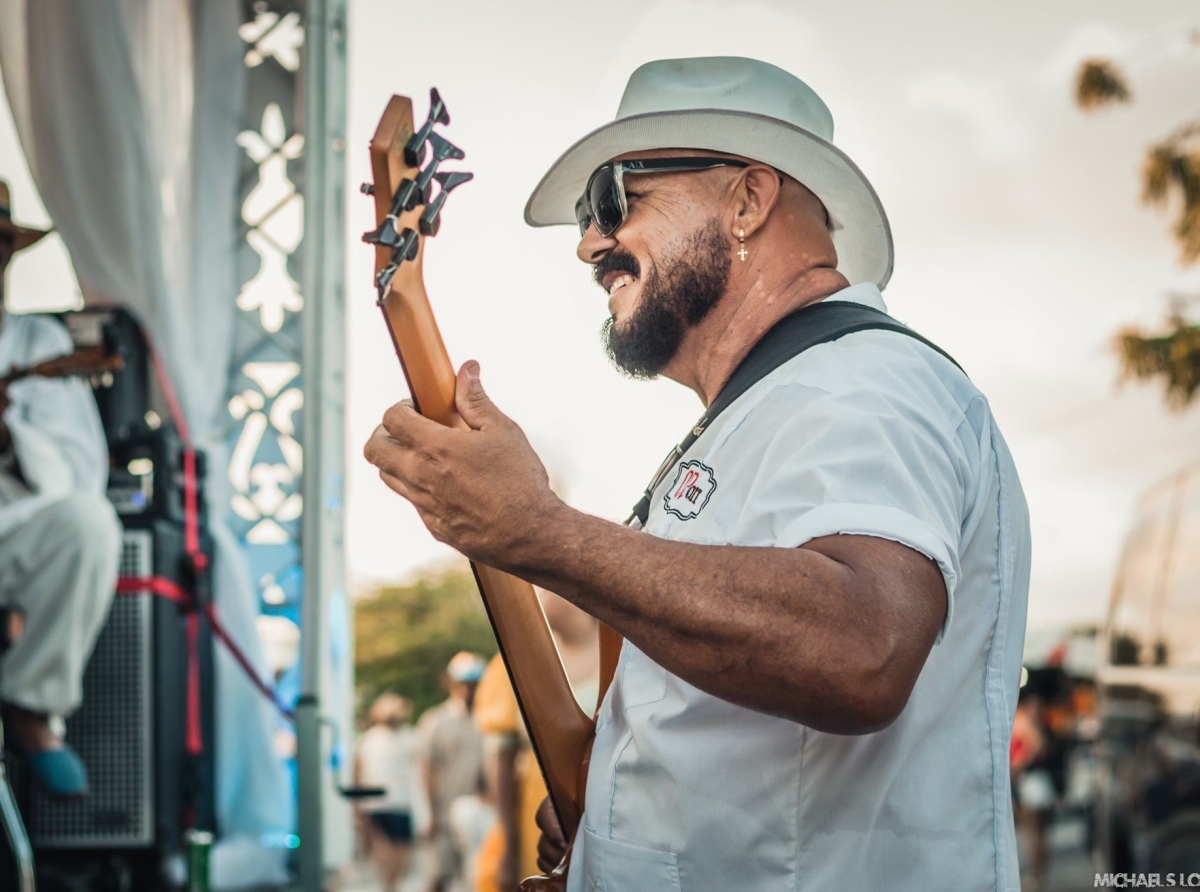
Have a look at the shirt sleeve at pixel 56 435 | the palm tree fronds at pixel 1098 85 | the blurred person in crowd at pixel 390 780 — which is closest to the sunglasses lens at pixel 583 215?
the shirt sleeve at pixel 56 435

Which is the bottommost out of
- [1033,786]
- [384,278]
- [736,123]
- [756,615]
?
[1033,786]

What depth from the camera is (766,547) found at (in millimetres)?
1339

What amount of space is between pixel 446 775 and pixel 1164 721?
4646 millimetres

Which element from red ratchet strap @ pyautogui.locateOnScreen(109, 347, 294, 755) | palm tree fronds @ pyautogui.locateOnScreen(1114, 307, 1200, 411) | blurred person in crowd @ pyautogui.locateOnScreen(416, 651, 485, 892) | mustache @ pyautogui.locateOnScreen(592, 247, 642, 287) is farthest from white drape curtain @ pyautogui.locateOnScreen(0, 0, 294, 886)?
palm tree fronds @ pyautogui.locateOnScreen(1114, 307, 1200, 411)

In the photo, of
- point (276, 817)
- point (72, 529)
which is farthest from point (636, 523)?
point (276, 817)

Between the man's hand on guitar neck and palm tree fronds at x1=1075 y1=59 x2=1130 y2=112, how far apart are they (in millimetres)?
14928

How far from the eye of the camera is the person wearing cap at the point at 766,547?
4.33 ft

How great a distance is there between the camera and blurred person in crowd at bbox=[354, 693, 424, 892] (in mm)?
8734

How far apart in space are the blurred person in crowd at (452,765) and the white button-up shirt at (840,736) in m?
6.99

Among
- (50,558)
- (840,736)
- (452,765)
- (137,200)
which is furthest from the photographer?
(452,765)

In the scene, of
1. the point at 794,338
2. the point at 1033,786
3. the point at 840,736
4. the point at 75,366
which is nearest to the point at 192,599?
the point at 75,366

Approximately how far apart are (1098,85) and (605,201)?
47.6ft

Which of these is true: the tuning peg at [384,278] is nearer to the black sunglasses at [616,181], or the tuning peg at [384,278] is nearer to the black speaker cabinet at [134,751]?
the black sunglasses at [616,181]

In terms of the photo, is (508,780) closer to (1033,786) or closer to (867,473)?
(867,473)
